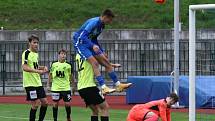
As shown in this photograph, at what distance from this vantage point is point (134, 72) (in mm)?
32375

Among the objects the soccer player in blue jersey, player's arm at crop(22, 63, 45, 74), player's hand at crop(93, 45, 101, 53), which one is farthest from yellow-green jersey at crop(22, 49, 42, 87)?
player's hand at crop(93, 45, 101, 53)

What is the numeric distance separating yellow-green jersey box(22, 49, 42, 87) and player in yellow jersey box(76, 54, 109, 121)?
3107mm

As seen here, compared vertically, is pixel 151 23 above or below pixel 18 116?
above

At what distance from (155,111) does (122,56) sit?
16987 millimetres

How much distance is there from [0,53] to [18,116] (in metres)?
11.0

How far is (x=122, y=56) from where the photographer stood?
3241 centimetres

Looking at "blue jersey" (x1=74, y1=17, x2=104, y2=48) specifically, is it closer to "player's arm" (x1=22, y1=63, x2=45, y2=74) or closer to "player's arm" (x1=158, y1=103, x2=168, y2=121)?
"player's arm" (x1=158, y1=103, x2=168, y2=121)

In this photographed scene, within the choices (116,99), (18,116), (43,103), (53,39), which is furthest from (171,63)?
(43,103)

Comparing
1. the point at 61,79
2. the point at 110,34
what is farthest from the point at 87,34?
the point at 110,34

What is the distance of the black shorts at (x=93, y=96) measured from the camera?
49.4 feet

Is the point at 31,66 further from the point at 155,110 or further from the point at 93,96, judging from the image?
the point at 155,110

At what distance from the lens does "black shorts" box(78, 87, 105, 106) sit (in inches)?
593

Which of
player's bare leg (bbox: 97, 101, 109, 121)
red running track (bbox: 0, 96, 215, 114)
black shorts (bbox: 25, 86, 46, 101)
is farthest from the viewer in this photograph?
red running track (bbox: 0, 96, 215, 114)

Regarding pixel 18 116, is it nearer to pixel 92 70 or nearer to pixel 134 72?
pixel 92 70
